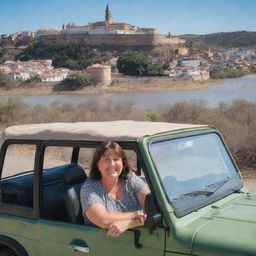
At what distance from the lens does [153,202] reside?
7.97 feet

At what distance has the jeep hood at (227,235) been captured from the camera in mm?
2129

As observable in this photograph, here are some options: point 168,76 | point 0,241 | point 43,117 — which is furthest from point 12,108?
point 168,76

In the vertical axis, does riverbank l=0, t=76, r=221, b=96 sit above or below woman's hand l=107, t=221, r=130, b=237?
below

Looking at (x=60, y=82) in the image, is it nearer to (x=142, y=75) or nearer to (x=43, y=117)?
(x=142, y=75)

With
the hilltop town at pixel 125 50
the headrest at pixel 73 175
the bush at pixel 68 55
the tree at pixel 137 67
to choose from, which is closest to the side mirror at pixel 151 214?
the headrest at pixel 73 175

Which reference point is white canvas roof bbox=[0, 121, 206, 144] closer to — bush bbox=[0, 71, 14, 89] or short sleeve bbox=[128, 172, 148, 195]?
short sleeve bbox=[128, 172, 148, 195]

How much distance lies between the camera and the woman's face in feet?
8.58

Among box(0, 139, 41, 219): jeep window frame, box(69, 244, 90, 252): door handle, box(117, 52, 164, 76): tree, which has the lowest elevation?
box(117, 52, 164, 76): tree

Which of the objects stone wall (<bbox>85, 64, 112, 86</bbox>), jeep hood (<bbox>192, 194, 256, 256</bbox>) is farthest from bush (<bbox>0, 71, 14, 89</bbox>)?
jeep hood (<bbox>192, 194, 256, 256</bbox>)

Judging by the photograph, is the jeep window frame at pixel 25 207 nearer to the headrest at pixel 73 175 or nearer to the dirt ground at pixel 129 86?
the headrest at pixel 73 175

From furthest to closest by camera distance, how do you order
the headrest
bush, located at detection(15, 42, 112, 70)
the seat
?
bush, located at detection(15, 42, 112, 70), the headrest, the seat

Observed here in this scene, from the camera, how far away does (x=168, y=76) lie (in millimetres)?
91312

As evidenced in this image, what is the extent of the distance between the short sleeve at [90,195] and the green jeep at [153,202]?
153mm

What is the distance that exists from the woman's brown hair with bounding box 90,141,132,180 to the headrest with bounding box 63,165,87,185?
385mm
